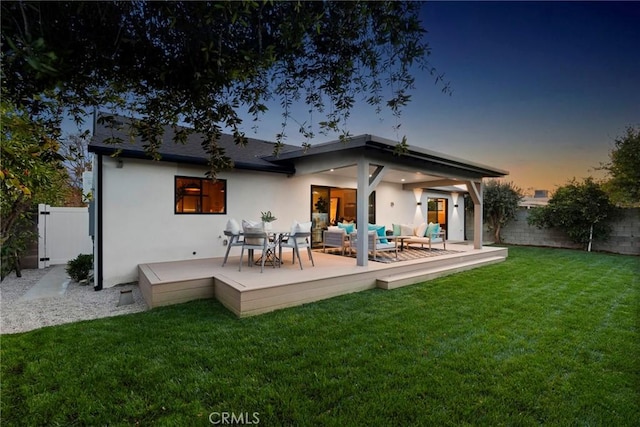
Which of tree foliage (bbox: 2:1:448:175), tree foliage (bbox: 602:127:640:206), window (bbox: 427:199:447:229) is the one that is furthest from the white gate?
tree foliage (bbox: 602:127:640:206)

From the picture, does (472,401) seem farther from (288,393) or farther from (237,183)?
(237,183)

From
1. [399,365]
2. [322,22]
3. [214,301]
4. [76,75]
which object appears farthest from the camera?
[214,301]

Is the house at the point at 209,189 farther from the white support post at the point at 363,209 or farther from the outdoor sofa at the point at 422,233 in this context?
the outdoor sofa at the point at 422,233

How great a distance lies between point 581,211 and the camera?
1266cm

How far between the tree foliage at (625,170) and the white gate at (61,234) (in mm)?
18485

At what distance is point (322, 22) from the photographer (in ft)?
7.28

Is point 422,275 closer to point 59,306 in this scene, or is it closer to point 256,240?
point 256,240

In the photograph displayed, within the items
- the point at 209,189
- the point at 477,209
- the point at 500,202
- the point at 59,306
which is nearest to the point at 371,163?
the point at 209,189

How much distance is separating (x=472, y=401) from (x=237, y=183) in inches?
285

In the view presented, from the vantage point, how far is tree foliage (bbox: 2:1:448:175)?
60.7 inches

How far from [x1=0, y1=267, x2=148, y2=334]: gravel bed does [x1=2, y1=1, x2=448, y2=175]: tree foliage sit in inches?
149

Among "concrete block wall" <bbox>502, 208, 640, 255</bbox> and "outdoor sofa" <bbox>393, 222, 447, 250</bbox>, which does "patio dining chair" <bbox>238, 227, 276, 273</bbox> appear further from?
"concrete block wall" <bbox>502, 208, 640, 255</bbox>

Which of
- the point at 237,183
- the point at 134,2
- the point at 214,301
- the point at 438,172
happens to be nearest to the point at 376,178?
the point at 438,172

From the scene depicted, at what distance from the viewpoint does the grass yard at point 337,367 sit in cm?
238
